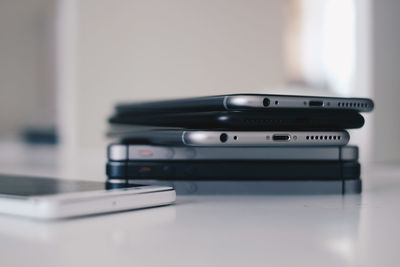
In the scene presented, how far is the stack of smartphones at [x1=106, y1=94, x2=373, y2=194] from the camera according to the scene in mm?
621

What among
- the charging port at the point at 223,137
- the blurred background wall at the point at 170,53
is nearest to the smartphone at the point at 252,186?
the charging port at the point at 223,137

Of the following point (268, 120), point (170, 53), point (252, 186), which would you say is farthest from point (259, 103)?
point (170, 53)

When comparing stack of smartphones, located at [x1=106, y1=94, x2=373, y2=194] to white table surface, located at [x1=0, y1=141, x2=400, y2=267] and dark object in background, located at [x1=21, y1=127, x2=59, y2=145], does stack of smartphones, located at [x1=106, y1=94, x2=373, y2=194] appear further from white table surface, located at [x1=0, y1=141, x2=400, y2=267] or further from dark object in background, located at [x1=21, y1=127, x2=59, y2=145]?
dark object in background, located at [x1=21, y1=127, x2=59, y2=145]

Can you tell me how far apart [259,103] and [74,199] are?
0.87ft

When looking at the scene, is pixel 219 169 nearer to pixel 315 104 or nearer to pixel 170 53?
pixel 315 104

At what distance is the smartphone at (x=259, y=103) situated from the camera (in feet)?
2.00

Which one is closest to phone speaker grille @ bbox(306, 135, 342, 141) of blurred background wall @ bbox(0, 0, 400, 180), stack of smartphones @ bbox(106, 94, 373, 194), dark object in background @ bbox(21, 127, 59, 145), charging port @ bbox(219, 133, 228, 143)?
stack of smartphones @ bbox(106, 94, 373, 194)

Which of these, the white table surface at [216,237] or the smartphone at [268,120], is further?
the smartphone at [268,120]

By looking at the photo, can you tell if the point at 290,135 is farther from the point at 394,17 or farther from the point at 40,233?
the point at 394,17

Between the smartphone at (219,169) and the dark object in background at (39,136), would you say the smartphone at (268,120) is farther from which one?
the dark object in background at (39,136)

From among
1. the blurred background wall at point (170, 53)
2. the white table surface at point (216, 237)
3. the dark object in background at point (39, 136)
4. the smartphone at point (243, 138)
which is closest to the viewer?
the white table surface at point (216, 237)

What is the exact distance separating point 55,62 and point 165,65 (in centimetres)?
134

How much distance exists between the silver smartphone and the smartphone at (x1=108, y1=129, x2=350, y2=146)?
21mm

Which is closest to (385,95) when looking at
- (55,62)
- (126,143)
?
(126,143)
